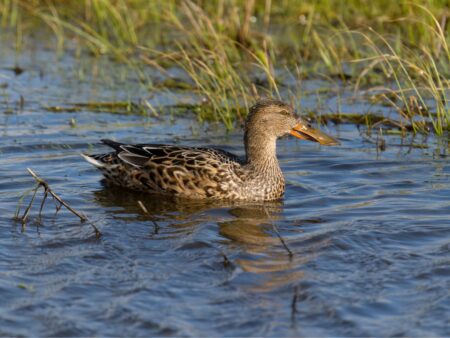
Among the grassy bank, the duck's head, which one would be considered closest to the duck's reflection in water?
the duck's head

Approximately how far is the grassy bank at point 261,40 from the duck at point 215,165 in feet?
4.03

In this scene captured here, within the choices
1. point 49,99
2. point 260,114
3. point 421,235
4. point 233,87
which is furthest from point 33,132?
point 421,235

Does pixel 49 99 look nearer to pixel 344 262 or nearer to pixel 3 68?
pixel 3 68

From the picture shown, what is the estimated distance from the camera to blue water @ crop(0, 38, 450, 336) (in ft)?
18.5

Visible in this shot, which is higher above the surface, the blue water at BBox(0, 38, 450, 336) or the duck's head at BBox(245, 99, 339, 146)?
the duck's head at BBox(245, 99, 339, 146)

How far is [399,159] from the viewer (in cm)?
945

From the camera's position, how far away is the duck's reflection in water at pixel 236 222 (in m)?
6.48

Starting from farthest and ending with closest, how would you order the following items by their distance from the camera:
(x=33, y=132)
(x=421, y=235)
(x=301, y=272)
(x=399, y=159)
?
(x=33, y=132) < (x=399, y=159) < (x=421, y=235) < (x=301, y=272)

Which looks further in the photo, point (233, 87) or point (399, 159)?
point (233, 87)

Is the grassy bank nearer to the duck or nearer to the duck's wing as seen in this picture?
the duck

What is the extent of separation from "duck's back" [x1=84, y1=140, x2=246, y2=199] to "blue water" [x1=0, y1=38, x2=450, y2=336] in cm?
15

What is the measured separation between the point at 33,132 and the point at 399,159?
12.4ft

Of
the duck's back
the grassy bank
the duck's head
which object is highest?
the grassy bank

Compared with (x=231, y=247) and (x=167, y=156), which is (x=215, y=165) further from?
(x=231, y=247)
